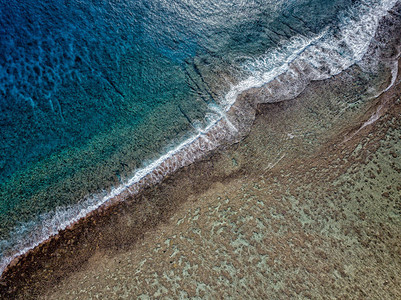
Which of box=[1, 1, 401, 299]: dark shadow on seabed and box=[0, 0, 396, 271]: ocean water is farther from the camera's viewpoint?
box=[0, 0, 396, 271]: ocean water

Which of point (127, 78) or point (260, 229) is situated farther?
point (127, 78)

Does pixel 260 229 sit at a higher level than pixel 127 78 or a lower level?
lower

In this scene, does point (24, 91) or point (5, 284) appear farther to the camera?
point (24, 91)

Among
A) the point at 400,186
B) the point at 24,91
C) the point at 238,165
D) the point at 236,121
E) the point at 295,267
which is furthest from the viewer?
the point at 24,91

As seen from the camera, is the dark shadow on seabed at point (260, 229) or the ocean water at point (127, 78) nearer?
the dark shadow on seabed at point (260, 229)

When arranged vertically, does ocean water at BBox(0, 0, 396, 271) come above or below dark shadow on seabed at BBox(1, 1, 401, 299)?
above

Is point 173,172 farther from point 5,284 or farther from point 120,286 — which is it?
point 5,284

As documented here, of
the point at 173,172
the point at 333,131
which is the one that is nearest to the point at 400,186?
the point at 333,131

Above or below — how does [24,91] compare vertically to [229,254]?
above
